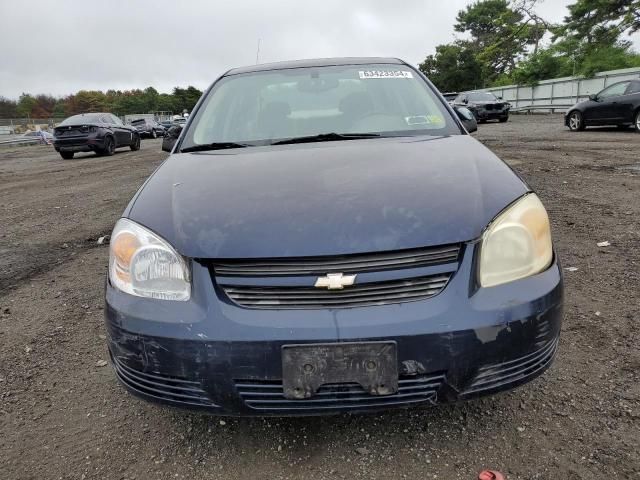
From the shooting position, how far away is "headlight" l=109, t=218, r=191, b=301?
5.43 ft

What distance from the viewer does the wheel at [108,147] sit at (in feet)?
49.0

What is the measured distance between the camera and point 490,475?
5.39 ft

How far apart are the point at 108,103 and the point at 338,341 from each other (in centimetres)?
10690

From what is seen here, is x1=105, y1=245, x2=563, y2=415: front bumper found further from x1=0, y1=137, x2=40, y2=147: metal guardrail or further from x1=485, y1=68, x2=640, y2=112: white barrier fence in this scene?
x1=0, y1=137, x2=40, y2=147: metal guardrail

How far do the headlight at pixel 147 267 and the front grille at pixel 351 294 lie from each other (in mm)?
240

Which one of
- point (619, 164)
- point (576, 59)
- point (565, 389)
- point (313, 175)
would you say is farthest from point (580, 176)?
point (576, 59)

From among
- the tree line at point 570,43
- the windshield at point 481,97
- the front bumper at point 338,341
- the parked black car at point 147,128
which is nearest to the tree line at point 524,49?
the tree line at point 570,43

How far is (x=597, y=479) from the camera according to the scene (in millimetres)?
1603

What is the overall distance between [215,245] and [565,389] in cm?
156

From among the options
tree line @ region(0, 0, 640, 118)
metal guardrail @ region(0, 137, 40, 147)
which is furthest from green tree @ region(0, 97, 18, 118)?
metal guardrail @ region(0, 137, 40, 147)

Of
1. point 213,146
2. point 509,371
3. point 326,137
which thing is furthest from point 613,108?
point 509,371

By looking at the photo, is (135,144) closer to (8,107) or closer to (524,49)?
(524,49)

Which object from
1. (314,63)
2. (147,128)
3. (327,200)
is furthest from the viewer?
(147,128)

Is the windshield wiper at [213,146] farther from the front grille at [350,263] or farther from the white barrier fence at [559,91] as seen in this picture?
the white barrier fence at [559,91]
